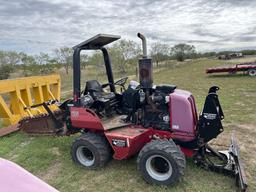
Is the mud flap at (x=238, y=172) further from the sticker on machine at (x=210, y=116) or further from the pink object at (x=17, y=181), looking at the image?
the pink object at (x=17, y=181)

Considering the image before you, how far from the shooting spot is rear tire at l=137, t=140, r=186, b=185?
3258mm

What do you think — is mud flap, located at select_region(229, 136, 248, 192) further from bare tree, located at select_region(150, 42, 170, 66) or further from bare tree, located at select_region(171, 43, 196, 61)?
bare tree, located at select_region(171, 43, 196, 61)

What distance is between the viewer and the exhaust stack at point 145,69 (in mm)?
3705

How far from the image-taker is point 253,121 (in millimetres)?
6430

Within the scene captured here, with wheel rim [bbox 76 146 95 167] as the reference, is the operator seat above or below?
above

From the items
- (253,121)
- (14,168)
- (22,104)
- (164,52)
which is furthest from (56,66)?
(14,168)

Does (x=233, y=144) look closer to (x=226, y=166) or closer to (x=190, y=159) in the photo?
(x=226, y=166)

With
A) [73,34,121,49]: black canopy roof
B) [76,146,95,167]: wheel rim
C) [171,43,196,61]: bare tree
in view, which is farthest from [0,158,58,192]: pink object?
[171,43,196,61]: bare tree

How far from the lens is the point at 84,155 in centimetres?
418

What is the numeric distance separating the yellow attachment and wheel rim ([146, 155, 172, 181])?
11.2 feet

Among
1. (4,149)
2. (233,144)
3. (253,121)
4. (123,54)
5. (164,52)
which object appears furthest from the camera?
(164,52)

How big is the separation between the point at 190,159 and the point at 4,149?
3.63 m

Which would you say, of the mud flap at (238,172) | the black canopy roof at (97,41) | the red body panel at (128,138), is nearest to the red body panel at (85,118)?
the red body panel at (128,138)

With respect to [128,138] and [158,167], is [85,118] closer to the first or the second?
[128,138]
